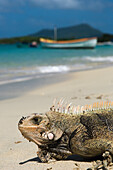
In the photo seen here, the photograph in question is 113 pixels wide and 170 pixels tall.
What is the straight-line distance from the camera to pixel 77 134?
3.96 metres

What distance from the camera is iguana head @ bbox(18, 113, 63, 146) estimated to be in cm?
386

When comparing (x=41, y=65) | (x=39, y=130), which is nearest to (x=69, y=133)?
(x=39, y=130)

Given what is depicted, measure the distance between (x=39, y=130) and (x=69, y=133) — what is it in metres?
0.46

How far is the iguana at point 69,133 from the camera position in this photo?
386cm

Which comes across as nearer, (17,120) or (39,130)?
(39,130)

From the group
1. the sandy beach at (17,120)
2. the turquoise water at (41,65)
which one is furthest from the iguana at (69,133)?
the turquoise water at (41,65)

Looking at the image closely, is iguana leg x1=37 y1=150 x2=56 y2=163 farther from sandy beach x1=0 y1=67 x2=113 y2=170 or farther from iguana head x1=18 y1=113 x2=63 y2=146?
iguana head x1=18 y1=113 x2=63 y2=146

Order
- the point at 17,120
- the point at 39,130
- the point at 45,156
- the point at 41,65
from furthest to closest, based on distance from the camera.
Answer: the point at 41,65 < the point at 17,120 < the point at 45,156 < the point at 39,130

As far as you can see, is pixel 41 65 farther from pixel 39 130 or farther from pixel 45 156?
pixel 39 130

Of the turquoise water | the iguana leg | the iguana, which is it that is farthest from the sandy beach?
the turquoise water

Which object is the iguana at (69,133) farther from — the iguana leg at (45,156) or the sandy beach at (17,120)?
the sandy beach at (17,120)

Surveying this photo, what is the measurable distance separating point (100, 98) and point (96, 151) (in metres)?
5.15

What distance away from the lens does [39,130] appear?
12.8 feet

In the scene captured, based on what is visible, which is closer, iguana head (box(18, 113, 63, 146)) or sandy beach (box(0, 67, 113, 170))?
iguana head (box(18, 113, 63, 146))
